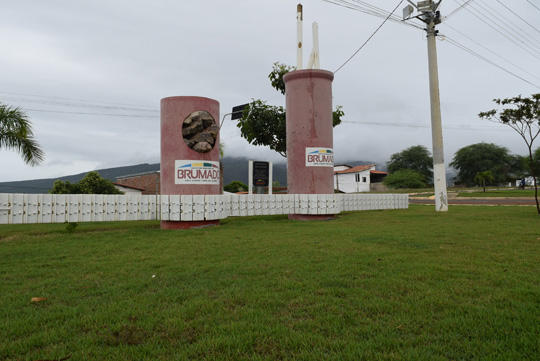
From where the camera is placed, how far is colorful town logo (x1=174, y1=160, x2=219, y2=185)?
11.6m

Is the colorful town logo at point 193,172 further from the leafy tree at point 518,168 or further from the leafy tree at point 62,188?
the leafy tree at point 518,168

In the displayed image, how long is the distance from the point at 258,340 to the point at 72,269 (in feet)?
13.1

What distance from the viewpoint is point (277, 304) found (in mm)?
3654

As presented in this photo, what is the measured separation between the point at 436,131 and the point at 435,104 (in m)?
1.34

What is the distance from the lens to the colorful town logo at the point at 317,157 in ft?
46.9

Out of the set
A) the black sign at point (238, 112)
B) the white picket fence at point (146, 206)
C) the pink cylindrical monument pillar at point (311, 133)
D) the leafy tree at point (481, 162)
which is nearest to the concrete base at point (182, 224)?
the white picket fence at point (146, 206)

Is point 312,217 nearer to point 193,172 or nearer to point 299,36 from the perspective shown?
point 193,172

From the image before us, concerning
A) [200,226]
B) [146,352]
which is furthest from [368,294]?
[200,226]

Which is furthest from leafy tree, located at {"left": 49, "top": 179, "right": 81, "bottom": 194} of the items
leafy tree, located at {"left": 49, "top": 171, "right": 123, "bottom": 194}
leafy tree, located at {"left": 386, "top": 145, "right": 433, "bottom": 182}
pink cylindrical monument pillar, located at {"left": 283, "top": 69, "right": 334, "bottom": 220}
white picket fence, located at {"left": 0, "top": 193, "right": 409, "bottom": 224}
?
leafy tree, located at {"left": 386, "top": 145, "right": 433, "bottom": 182}

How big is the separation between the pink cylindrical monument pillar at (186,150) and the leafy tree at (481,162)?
6106cm

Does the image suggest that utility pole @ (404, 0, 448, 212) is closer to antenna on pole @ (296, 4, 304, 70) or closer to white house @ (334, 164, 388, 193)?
antenna on pole @ (296, 4, 304, 70)

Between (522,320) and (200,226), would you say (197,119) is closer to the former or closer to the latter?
(200,226)

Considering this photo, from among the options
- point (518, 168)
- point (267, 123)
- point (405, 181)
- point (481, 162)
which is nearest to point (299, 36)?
point (267, 123)

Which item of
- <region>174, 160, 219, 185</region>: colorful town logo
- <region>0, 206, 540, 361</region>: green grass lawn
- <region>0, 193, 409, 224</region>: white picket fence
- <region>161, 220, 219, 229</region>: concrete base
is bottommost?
<region>0, 206, 540, 361</region>: green grass lawn
